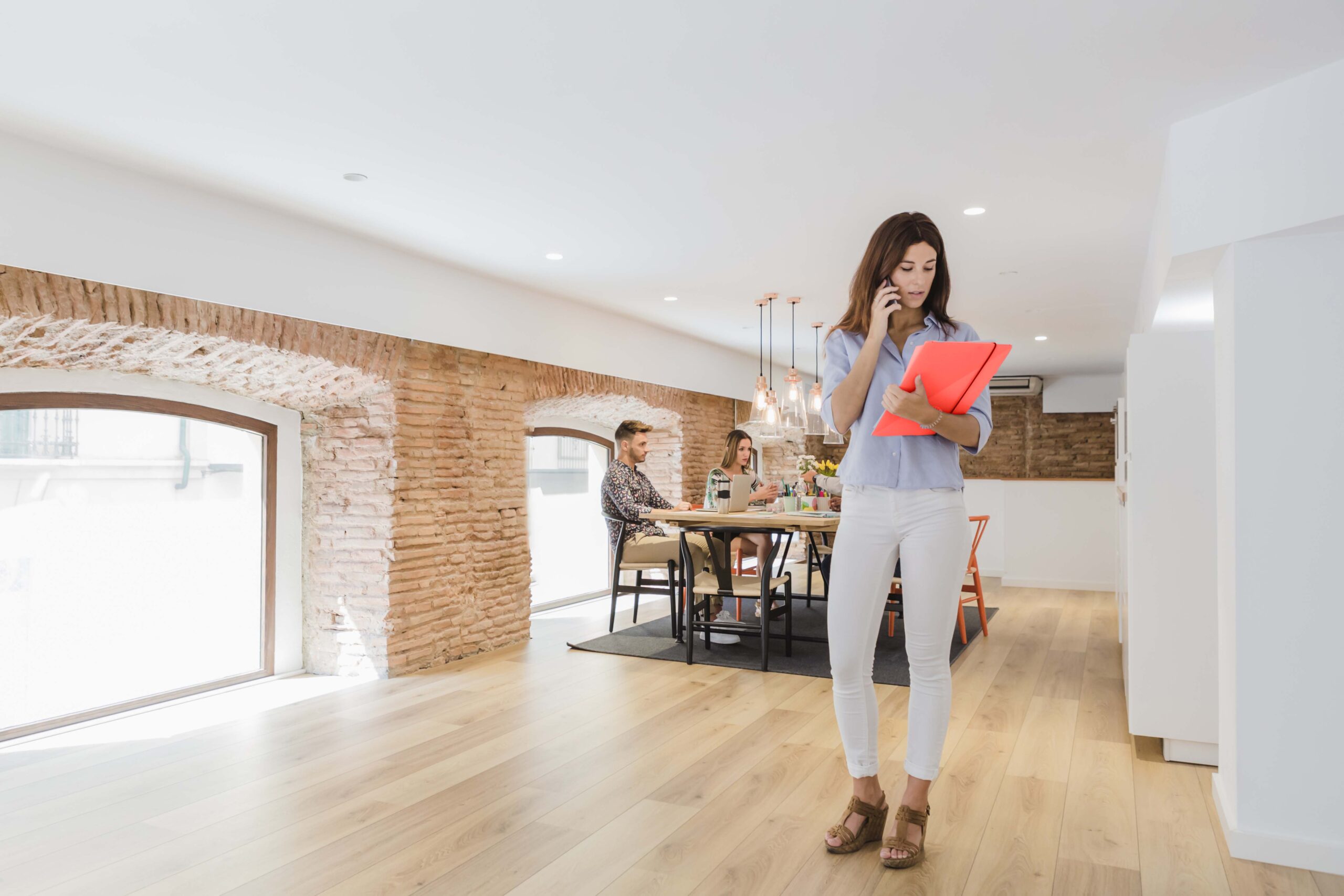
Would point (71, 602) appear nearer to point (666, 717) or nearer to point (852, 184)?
point (666, 717)

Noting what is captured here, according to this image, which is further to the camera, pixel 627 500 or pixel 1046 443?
pixel 1046 443

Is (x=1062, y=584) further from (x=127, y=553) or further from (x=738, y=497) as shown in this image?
(x=127, y=553)

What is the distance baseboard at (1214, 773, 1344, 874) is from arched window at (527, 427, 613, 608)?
4717 mm

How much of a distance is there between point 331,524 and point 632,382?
2728mm

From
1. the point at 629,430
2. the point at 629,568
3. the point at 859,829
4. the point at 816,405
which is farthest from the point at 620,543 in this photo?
the point at 859,829

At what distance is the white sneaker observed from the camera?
16.9 ft

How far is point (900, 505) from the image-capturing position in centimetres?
203

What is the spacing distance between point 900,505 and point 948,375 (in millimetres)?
323

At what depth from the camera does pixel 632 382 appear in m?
6.67

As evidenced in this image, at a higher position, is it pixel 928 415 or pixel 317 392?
pixel 317 392

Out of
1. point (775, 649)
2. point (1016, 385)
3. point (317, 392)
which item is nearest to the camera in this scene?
point (317, 392)

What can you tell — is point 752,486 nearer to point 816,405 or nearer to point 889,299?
point 816,405

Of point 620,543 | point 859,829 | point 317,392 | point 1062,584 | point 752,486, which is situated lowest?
point 1062,584

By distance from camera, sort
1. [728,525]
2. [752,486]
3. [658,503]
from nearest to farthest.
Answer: [728,525]
[752,486]
[658,503]
